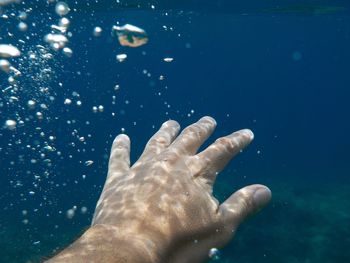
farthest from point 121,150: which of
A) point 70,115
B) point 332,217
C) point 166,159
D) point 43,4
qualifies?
point 70,115

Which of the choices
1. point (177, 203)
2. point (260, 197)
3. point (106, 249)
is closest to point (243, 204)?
point (260, 197)

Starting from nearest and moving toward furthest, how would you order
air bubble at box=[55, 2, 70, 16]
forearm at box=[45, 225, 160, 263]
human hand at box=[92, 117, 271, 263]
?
1. forearm at box=[45, 225, 160, 263]
2. human hand at box=[92, 117, 271, 263]
3. air bubble at box=[55, 2, 70, 16]

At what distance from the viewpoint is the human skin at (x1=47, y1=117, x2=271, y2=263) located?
2424 mm

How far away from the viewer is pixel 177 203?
9.42 feet

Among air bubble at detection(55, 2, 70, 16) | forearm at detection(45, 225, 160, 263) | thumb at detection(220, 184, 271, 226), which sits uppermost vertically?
air bubble at detection(55, 2, 70, 16)

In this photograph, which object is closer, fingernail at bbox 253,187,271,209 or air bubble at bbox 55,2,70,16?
fingernail at bbox 253,187,271,209

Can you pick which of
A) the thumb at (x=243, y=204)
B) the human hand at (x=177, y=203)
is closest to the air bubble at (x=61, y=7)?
the human hand at (x=177, y=203)

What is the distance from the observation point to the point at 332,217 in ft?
47.5

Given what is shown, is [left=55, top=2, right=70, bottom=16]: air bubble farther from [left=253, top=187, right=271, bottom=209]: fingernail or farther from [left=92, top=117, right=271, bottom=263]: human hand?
[left=253, top=187, right=271, bottom=209]: fingernail

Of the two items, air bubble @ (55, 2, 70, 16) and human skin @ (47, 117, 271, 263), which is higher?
air bubble @ (55, 2, 70, 16)

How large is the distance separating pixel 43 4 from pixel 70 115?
89.4 meters

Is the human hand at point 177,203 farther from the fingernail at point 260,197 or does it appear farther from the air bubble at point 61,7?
the air bubble at point 61,7

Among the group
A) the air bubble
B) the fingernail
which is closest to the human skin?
the fingernail

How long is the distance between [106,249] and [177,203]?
29.5 inches
